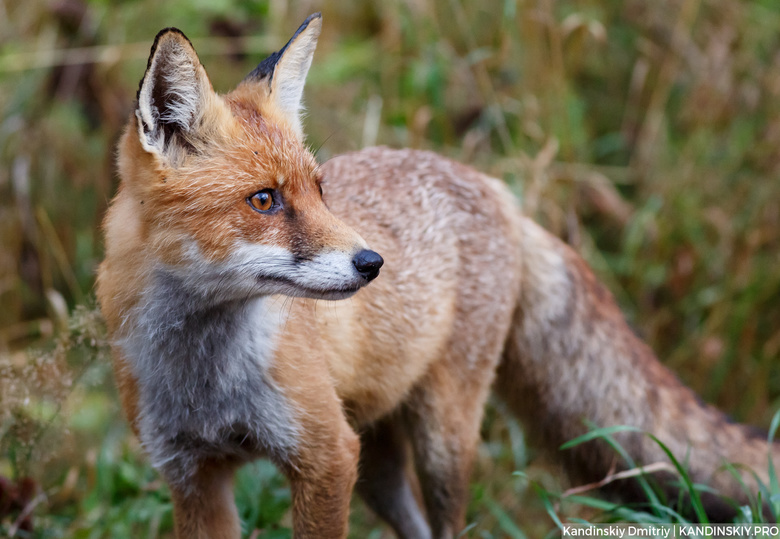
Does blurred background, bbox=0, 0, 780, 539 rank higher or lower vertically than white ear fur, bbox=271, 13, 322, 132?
lower

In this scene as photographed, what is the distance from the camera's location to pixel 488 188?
435 centimetres

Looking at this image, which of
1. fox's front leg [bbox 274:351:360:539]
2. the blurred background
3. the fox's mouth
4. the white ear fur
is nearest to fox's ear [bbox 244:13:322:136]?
the white ear fur

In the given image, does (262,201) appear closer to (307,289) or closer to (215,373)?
(307,289)

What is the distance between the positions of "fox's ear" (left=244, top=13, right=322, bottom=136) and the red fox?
0.04ft

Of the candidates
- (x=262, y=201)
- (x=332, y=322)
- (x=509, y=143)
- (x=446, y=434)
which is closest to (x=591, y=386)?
(x=446, y=434)

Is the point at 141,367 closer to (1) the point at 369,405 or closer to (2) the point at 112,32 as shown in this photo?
(1) the point at 369,405

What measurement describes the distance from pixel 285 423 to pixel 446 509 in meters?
1.36

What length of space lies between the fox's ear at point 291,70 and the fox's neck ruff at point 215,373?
83 cm

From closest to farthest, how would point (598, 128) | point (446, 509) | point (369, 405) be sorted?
point (369, 405)
point (446, 509)
point (598, 128)

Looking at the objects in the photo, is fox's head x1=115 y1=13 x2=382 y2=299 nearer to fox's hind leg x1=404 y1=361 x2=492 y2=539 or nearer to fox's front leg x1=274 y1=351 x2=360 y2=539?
fox's front leg x1=274 y1=351 x2=360 y2=539

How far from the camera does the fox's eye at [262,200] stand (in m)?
2.69

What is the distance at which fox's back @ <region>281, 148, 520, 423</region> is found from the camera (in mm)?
3533

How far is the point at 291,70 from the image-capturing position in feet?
10.3

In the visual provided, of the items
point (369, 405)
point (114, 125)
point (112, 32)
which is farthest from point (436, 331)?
point (112, 32)
